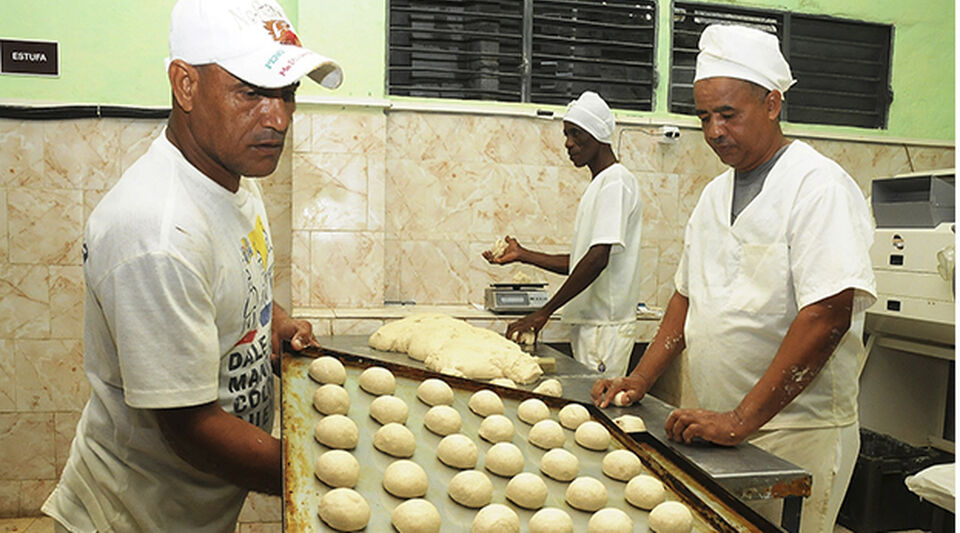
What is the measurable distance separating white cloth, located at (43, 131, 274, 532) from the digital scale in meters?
2.16

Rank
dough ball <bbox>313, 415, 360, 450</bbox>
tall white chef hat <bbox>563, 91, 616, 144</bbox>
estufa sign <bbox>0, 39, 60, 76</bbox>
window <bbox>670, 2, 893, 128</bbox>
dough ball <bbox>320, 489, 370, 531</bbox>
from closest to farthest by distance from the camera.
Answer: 1. dough ball <bbox>320, 489, 370, 531</bbox>
2. dough ball <bbox>313, 415, 360, 450</bbox>
3. tall white chef hat <bbox>563, 91, 616, 144</bbox>
4. estufa sign <bbox>0, 39, 60, 76</bbox>
5. window <bbox>670, 2, 893, 128</bbox>

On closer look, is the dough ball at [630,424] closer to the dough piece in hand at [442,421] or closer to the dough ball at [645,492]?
the dough ball at [645,492]

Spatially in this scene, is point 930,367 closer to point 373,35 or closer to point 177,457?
point 373,35

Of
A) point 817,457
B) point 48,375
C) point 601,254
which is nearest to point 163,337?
point 817,457

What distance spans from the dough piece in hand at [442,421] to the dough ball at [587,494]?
319 mm

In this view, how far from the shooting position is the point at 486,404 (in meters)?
1.65

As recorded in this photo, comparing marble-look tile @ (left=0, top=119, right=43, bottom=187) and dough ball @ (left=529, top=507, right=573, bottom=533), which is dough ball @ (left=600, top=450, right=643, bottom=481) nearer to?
dough ball @ (left=529, top=507, right=573, bottom=533)

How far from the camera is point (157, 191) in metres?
1.25

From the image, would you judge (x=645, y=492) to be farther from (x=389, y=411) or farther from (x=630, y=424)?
(x=389, y=411)

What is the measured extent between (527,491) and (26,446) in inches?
140

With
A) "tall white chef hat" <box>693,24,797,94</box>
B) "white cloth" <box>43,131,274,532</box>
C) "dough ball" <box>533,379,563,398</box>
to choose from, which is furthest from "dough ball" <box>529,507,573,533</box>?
"tall white chef hat" <box>693,24,797,94</box>

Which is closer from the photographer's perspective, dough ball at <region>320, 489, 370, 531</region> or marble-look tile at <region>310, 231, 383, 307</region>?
dough ball at <region>320, 489, 370, 531</region>

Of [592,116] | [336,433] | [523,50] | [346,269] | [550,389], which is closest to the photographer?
[336,433]

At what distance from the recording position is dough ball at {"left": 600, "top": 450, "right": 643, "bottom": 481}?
4.51 feet
